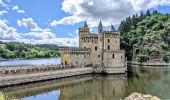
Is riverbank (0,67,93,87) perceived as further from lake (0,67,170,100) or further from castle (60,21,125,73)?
castle (60,21,125,73)

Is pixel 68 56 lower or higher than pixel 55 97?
higher

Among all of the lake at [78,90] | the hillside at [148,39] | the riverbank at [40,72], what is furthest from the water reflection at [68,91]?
the hillside at [148,39]

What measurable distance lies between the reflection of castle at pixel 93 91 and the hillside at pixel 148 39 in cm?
5017

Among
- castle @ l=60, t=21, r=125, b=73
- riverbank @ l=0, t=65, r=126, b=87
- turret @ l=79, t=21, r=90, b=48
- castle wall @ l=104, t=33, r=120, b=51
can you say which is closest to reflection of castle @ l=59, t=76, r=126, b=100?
riverbank @ l=0, t=65, r=126, b=87

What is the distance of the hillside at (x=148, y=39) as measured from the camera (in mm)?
99000

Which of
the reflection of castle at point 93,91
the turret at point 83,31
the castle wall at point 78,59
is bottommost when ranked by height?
the reflection of castle at point 93,91

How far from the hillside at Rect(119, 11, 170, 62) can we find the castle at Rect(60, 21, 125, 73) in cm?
3315

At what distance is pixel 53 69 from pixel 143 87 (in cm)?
1681

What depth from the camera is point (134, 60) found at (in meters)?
105

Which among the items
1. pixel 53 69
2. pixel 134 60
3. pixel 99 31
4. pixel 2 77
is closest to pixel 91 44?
pixel 99 31

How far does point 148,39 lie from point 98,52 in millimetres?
38926

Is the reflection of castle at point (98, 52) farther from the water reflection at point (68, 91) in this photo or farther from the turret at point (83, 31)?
the water reflection at point (68, 91)

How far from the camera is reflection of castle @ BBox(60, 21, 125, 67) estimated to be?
66.4 metres

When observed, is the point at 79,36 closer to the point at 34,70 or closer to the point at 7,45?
the point at 34,70
